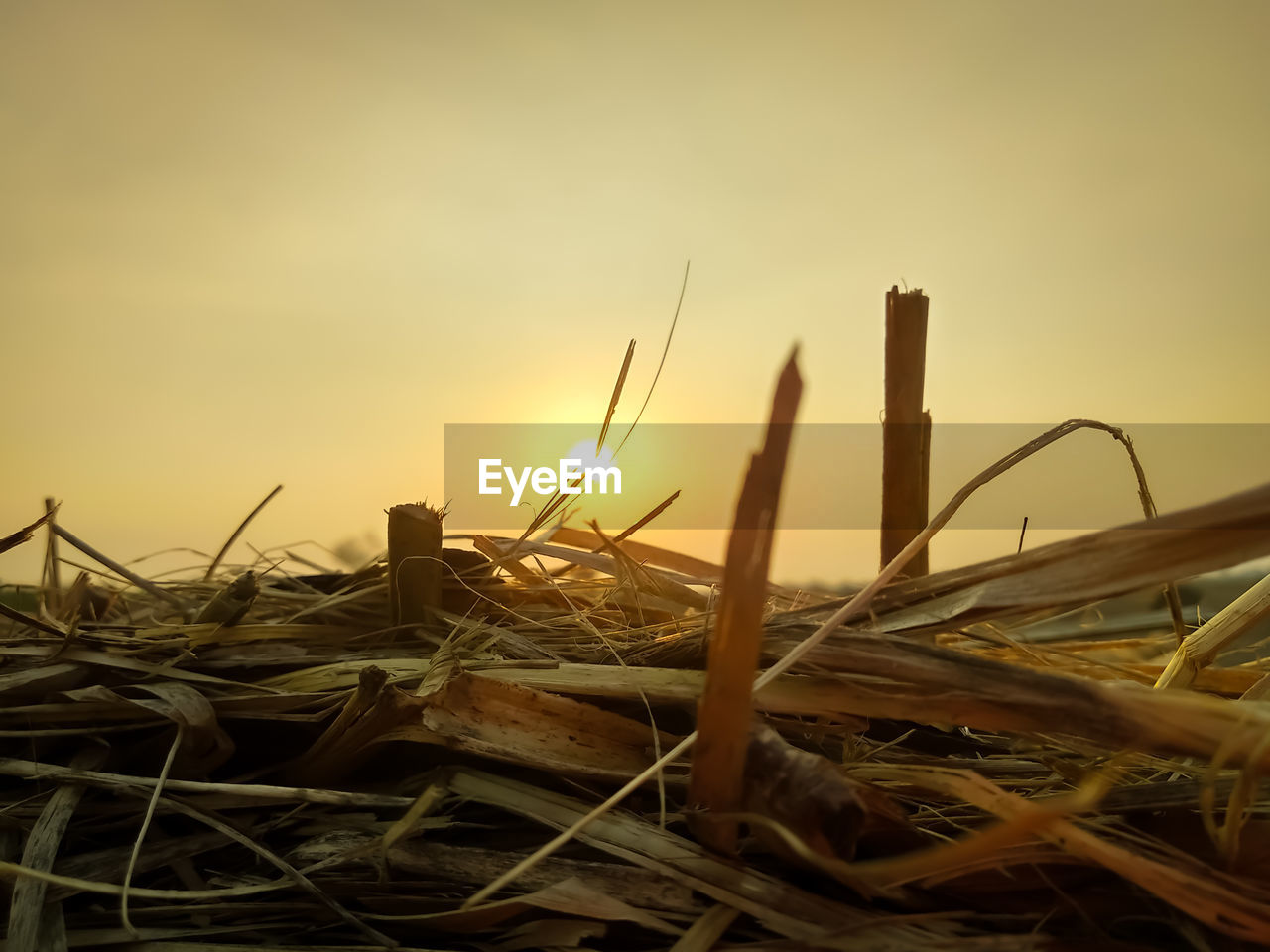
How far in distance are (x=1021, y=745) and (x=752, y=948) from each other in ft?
1.92

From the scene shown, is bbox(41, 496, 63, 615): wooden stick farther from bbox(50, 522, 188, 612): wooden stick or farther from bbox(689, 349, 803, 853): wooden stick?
bbox(689, 349, 803, 853): wooden stick

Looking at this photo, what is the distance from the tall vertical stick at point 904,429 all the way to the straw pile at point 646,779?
327 mm

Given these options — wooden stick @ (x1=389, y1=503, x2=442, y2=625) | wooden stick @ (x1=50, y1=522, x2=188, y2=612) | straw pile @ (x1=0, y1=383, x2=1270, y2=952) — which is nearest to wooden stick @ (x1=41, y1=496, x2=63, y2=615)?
wooden stick @ (x1=50, y1=522, x2=188, y2=612)

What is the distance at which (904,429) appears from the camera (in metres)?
1.67

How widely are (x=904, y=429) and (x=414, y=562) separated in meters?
0.99

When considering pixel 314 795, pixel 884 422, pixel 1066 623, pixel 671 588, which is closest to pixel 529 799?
pixel 314 795

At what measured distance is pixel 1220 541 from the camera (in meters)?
0.72

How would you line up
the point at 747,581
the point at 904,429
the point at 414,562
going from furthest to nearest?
the point at 904,429 → the point at 414,562 → the point at 747,581

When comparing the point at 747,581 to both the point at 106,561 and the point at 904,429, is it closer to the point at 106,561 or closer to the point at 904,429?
the point at 904,429

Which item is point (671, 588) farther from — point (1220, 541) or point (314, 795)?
point (1220, 541)

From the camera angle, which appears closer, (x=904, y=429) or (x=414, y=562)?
(x=414, y=562)

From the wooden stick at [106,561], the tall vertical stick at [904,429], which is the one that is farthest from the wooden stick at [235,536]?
the tall vertical stick at [904,429]

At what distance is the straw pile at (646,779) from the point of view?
746 mm

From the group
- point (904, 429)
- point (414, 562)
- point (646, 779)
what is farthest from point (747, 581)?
point (904, 429)
